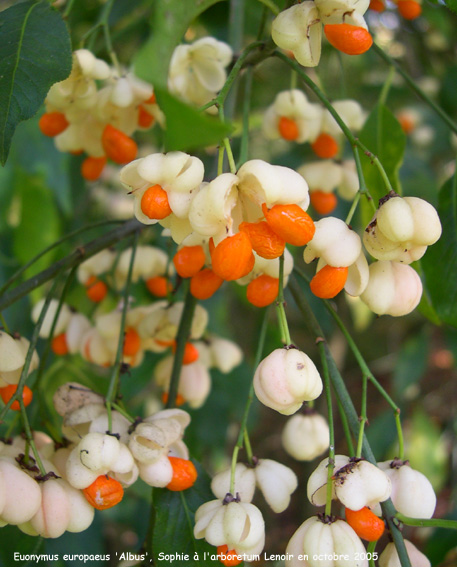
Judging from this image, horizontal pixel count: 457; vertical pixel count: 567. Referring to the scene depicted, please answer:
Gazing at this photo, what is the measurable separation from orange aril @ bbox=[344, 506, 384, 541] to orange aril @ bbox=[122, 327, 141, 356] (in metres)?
0.42

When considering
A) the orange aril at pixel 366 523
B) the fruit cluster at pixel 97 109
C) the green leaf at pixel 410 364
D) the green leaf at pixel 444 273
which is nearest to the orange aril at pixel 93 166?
the fruit cluster at pixel 97 109

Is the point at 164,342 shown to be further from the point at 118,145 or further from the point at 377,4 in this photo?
the point at 377,4

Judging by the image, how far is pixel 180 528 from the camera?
0.71 m

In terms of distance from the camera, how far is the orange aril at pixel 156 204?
53cm

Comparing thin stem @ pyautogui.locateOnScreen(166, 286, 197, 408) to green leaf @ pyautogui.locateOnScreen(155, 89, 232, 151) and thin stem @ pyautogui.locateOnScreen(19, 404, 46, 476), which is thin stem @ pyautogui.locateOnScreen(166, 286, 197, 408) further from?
green leaf @ pyautogui.locateOnScreen(155, 89, 232, 151)

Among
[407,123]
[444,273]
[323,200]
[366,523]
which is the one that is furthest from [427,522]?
[407,123]

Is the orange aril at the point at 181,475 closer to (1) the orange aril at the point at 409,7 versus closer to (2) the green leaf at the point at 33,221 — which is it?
(2) the green leaf at the point at 33,221

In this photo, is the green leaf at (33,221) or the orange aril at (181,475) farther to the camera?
the green leaf at (33,221)

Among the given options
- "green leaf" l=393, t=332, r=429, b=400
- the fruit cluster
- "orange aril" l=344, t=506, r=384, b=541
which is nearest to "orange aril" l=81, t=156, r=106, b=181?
the fruit cluster

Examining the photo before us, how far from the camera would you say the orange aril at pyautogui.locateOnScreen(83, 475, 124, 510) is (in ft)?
2.08

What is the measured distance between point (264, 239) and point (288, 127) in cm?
48

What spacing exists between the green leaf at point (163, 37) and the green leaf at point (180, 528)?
1.66 ft

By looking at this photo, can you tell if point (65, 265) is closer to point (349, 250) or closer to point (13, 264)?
point (349, 250)

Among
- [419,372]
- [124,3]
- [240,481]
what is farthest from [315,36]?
[419,372]
